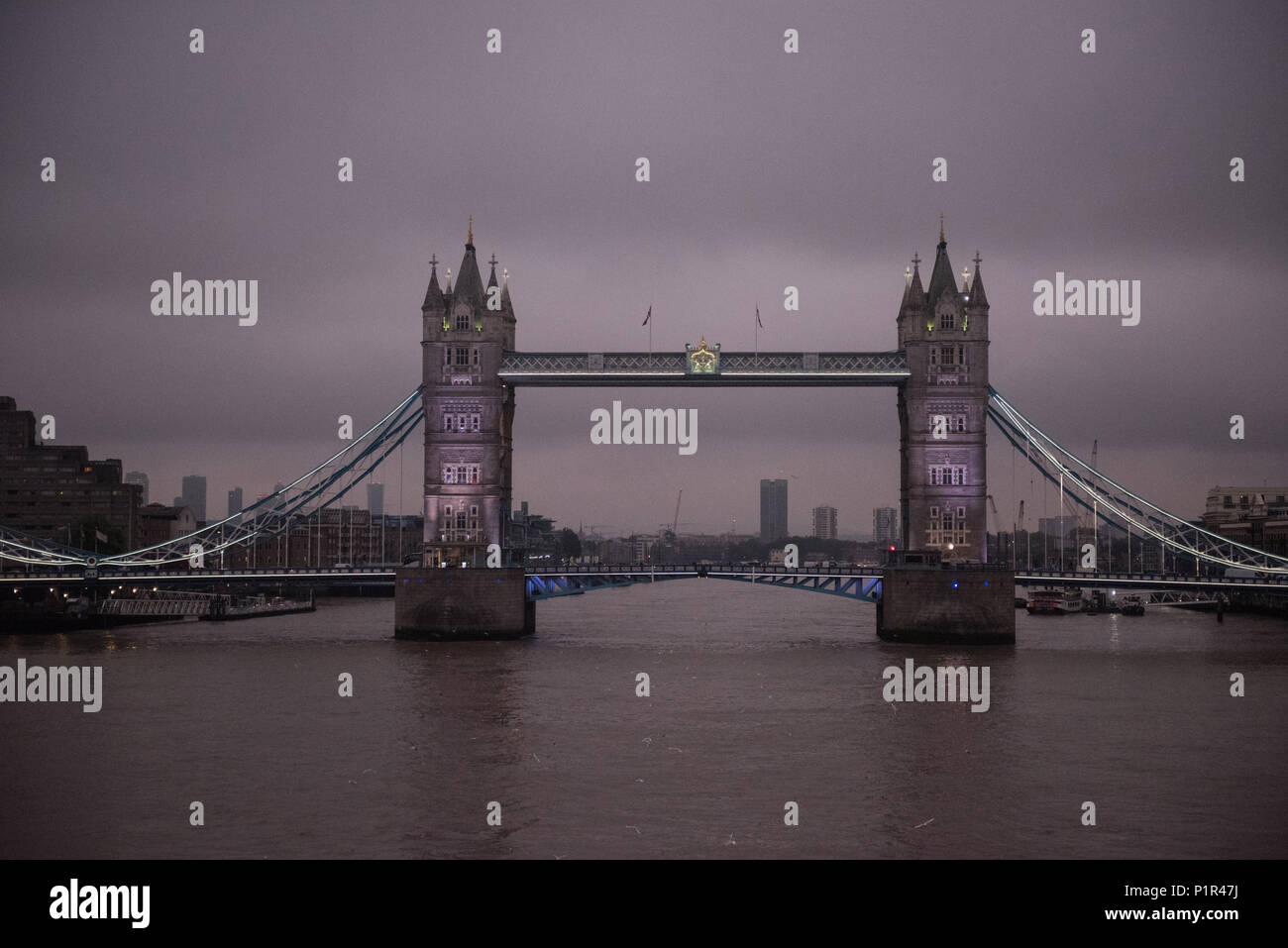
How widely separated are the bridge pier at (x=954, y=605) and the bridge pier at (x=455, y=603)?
60.4ft

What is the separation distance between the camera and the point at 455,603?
6281cm

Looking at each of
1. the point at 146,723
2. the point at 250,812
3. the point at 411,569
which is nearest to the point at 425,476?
the point at 411,569

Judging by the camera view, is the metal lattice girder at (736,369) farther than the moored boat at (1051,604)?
No

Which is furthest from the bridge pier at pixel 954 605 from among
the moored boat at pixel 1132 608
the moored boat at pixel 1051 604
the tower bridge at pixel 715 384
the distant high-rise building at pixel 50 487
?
the distant high-rise building at pixel 50 487

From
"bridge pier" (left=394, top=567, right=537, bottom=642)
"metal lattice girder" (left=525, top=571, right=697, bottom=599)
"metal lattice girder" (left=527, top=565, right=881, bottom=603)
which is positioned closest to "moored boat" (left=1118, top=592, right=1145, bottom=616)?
"metal lattice girder" (left=527, top=565, right=881, bottom=603)

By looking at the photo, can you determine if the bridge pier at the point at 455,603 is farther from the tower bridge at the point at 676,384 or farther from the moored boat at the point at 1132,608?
the moored boat at the point at 1132,608

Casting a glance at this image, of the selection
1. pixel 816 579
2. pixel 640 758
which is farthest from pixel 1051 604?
pixel 640 758

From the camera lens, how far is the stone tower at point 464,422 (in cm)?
6525

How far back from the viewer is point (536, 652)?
5906 cm

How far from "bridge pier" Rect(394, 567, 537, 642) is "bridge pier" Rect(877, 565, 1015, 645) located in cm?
1841

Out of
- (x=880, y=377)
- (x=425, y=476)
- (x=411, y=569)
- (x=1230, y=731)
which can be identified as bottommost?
(x=1230, y=731)

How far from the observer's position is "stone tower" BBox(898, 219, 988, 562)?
64.1 meters
